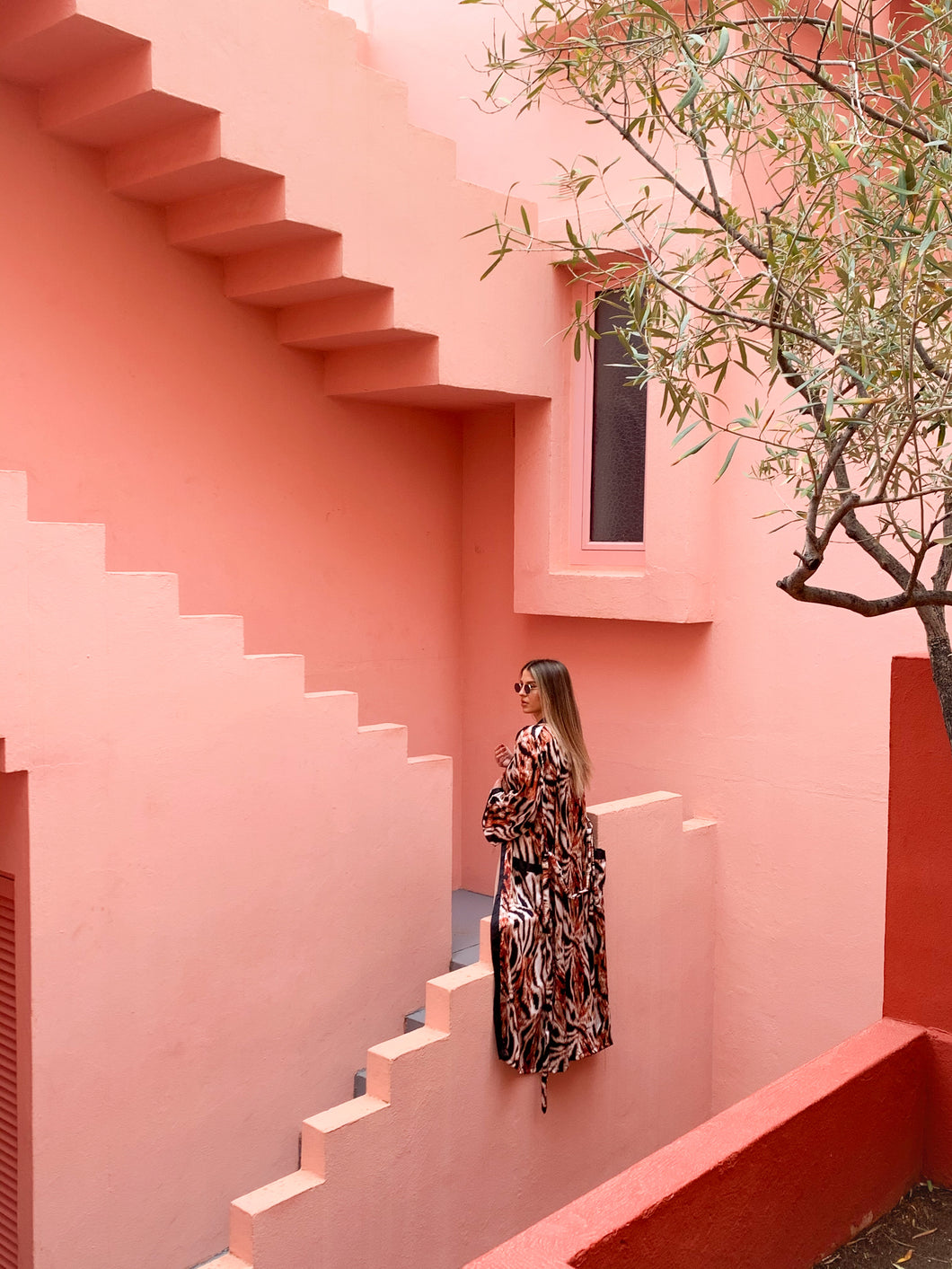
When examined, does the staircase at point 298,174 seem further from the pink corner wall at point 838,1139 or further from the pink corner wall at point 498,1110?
the pink corner wall at point 838,1139

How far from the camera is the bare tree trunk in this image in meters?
3.09

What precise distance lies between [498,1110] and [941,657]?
10.7ft

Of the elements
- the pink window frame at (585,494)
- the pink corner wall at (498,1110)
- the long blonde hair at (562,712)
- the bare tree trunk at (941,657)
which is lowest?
Result: the pink corner wall at (498,1110)

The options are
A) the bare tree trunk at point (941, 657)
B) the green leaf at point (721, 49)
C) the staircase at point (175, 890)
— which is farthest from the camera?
the staircase at point (175, 890)

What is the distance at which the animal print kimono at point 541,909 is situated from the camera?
5.30 metres

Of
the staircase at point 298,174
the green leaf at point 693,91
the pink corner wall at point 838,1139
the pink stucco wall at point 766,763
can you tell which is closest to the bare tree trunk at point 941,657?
the pink corner wall at point 838,1139

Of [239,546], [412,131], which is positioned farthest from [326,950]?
[412,131]

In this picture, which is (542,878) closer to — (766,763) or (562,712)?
(562,712)

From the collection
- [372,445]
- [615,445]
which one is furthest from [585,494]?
[372,445]

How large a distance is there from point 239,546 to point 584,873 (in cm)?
254

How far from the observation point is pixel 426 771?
6207 millimetres

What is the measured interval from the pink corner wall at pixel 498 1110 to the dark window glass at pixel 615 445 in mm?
1669

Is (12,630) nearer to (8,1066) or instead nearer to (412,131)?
(8,1066)

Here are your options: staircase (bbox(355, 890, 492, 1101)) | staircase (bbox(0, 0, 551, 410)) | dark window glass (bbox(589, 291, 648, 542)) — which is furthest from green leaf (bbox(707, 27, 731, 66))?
dark window glass (bbox(589, 291, 648, 542))
